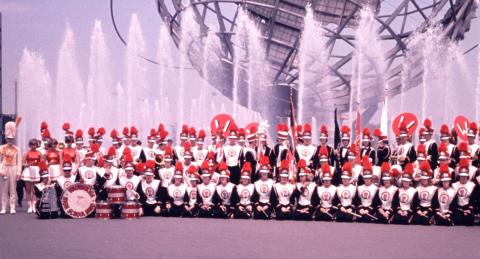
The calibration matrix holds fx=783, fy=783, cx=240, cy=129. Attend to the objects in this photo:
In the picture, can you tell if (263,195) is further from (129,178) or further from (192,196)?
(129,178)

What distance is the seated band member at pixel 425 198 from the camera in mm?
13672

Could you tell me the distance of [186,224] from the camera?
1334 centimetres

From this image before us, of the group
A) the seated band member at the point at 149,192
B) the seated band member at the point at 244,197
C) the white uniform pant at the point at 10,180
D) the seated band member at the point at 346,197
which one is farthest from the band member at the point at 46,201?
the seated band member at the point at 346,197

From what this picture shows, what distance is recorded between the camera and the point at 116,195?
14219mm

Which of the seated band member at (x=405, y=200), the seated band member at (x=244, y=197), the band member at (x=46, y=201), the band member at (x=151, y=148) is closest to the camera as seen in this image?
the seated band member at (x=405, y=200)

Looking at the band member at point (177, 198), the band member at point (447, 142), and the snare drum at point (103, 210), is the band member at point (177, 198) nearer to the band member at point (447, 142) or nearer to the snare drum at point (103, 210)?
the snare drum at point (103, 210)

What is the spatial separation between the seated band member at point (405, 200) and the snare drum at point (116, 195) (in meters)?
4.90

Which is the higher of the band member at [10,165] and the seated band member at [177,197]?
the band member at [10,165]

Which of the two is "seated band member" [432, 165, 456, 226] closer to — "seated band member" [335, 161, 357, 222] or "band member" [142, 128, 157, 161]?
"seated band member" [335, 161, 357, 222]

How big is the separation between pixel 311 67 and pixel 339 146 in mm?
15982

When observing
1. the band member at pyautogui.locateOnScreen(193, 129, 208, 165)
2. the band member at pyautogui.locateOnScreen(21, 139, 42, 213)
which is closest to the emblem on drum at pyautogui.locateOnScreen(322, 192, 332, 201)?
the band member at pyautogui.locateOnScreen(193, 129, 208, 165)

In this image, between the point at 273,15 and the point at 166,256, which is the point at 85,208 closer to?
the point at 166,256

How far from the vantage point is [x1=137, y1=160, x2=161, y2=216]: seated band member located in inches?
592

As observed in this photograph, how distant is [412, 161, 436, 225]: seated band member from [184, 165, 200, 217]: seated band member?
4.11 m
